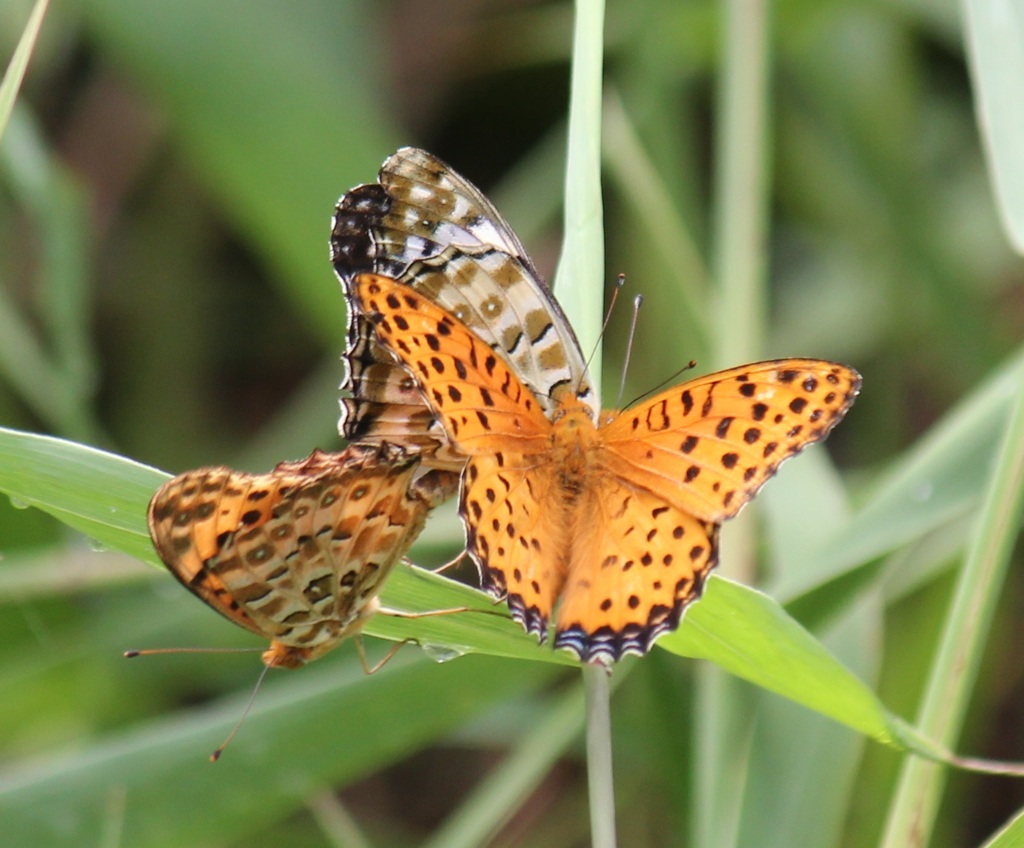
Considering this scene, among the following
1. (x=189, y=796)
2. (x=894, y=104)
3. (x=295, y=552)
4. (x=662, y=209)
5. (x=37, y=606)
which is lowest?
(x=37, y=606)

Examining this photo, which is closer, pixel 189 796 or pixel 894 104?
pixel 189 796

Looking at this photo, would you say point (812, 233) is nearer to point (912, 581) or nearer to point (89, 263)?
point (912, 581)

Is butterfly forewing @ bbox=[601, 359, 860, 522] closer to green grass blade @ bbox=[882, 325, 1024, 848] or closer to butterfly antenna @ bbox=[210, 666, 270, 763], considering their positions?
green grass blade @ bbox=[882, 325, 1024, 848]

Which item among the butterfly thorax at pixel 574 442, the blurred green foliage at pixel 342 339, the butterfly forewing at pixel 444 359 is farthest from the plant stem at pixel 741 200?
the butterfly forewing at pixel 444 359

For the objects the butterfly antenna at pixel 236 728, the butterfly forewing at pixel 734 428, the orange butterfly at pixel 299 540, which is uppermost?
the butterfly forewing at pixel 734 428

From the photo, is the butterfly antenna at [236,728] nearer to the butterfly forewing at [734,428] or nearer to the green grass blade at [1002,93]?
the butterfly forewing at [734,428]

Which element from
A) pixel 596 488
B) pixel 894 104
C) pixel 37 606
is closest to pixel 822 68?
pixel 894 104
